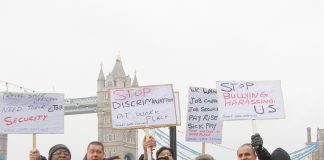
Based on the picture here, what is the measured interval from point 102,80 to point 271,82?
115 meters

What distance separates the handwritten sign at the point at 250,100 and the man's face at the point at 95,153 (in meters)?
2.47

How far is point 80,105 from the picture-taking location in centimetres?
11900

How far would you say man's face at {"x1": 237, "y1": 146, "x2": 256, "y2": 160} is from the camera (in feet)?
18.7

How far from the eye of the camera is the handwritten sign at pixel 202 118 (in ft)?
29.4

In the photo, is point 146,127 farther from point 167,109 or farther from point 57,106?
point 57,106

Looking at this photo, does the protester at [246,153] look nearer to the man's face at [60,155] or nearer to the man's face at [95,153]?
the man's face at [95,153]

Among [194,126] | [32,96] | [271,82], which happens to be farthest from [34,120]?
[271,82]

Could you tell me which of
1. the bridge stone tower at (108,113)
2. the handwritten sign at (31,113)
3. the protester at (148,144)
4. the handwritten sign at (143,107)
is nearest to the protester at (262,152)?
the protester at (148,144)

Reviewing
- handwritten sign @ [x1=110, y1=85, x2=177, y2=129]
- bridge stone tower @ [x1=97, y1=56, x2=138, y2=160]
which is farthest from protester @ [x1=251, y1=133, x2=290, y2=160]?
bridge stone tower @ [x1=97, y1=56, x2=138, y2=160]

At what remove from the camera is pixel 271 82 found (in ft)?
26.6

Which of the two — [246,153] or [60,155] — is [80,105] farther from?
[246,153]

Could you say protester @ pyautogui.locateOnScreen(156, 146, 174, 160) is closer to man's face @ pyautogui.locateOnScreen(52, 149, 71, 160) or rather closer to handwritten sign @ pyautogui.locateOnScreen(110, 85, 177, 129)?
handwritten sign @ pyautogui.locateOnScreen(110, 85, 177, 129)

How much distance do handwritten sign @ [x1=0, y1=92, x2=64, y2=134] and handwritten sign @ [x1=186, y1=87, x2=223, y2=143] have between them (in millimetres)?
1988

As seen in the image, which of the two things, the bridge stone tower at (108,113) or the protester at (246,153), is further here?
the bridge stone tower at (108,113)
